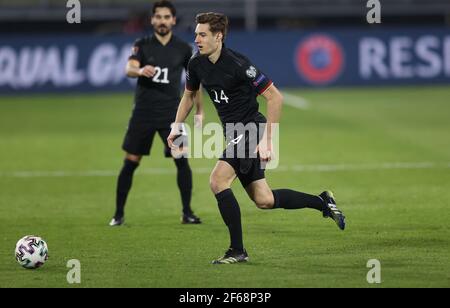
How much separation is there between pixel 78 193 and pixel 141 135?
2566 millimetres

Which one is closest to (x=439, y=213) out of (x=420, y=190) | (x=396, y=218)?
(x=396, y=218)

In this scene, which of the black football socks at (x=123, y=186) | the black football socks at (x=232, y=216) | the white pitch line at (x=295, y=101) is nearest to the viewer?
the black football socks at (x=232, y=216)

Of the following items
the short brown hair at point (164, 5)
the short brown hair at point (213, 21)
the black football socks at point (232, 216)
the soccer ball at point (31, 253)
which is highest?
the short brown hair at point (164, 5)

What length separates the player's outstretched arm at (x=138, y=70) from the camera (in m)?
11.0

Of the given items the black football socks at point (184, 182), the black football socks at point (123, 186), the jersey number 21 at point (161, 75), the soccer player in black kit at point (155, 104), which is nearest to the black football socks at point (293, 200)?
the soccer player in black kit at point (155, 104)

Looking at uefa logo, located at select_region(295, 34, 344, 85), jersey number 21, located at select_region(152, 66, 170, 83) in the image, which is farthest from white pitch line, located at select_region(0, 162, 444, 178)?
uefa logo, located at select_region(295, 34, 344, 85)

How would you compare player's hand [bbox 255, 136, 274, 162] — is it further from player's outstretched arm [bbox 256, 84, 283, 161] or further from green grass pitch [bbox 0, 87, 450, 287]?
green grass pitch [bbox 0, 87, 450, 287]

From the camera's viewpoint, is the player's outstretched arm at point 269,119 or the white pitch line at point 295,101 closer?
the player's outstretched arm at point 269,119

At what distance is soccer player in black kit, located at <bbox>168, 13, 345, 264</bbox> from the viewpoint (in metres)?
8.91

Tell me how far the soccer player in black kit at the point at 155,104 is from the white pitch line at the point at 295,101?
13.2m

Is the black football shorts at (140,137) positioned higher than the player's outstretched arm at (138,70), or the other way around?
the player's outstretched arm at (138,70)

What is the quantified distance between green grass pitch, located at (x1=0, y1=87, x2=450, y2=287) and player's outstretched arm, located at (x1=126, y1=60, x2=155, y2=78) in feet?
5.78

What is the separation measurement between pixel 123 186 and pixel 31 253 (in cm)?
289

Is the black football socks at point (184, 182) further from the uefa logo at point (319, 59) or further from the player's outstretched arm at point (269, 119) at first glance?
the uefa logo at point (319, 59)
